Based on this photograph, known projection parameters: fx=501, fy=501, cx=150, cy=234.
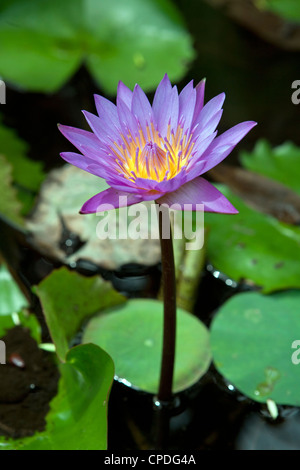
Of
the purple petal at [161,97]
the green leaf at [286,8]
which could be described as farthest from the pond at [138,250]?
the green leaf at [286,8]

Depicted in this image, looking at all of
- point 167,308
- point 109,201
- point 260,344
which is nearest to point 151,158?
point 109,201

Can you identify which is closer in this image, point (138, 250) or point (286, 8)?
point (138, 250)

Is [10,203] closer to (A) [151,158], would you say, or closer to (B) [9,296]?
(B) [9,296]

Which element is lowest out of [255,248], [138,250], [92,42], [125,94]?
[138,250]

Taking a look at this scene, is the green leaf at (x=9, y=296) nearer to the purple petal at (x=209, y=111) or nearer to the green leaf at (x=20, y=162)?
the green leaf at (x=20, y=162)

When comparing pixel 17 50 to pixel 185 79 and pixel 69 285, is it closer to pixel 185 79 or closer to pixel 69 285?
pixel 185 79

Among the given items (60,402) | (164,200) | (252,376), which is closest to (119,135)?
(164,200)

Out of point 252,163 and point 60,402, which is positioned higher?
point 252,163

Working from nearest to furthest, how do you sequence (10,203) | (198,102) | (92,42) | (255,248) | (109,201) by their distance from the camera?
(109,201), (198,102), (255,248), (10,203), (92,42)
